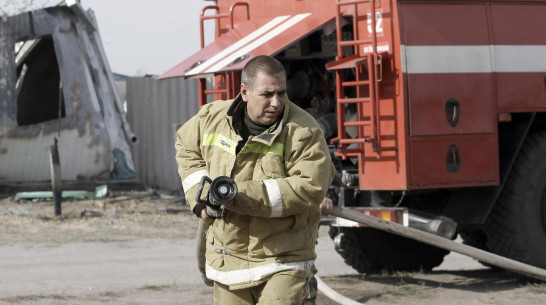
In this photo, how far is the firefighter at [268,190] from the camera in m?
4.17

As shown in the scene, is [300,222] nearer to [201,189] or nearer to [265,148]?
[265,148]

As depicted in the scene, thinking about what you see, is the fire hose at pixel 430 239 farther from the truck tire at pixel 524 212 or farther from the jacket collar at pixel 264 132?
the jacket collar at pixel 264 132

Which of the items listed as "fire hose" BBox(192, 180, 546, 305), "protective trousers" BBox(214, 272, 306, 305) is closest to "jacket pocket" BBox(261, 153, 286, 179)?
"protective trousers" BBox(214, 272, 306, 305)

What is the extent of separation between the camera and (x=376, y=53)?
729cm

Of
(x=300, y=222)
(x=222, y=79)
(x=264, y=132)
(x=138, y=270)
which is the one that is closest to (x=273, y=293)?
(x=300, y=222)

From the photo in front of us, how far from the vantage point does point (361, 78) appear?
7.67 meters

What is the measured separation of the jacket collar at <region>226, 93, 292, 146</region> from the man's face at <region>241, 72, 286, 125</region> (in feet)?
0.11

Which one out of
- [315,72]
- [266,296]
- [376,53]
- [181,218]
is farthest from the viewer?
[181,218]

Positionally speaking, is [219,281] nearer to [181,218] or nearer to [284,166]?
[284,166]

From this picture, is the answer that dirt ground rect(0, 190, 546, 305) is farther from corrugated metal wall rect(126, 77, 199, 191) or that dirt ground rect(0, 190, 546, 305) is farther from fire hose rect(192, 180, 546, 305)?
corrugated metal wall rect(126, 77, 199, 191)

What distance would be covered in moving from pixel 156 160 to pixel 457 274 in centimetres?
1055

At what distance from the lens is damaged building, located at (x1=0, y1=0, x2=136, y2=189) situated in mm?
16766

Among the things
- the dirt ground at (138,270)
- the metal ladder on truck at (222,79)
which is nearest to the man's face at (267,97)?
the dirt ground at (138,270)

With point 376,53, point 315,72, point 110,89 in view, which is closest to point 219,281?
point 376,53
